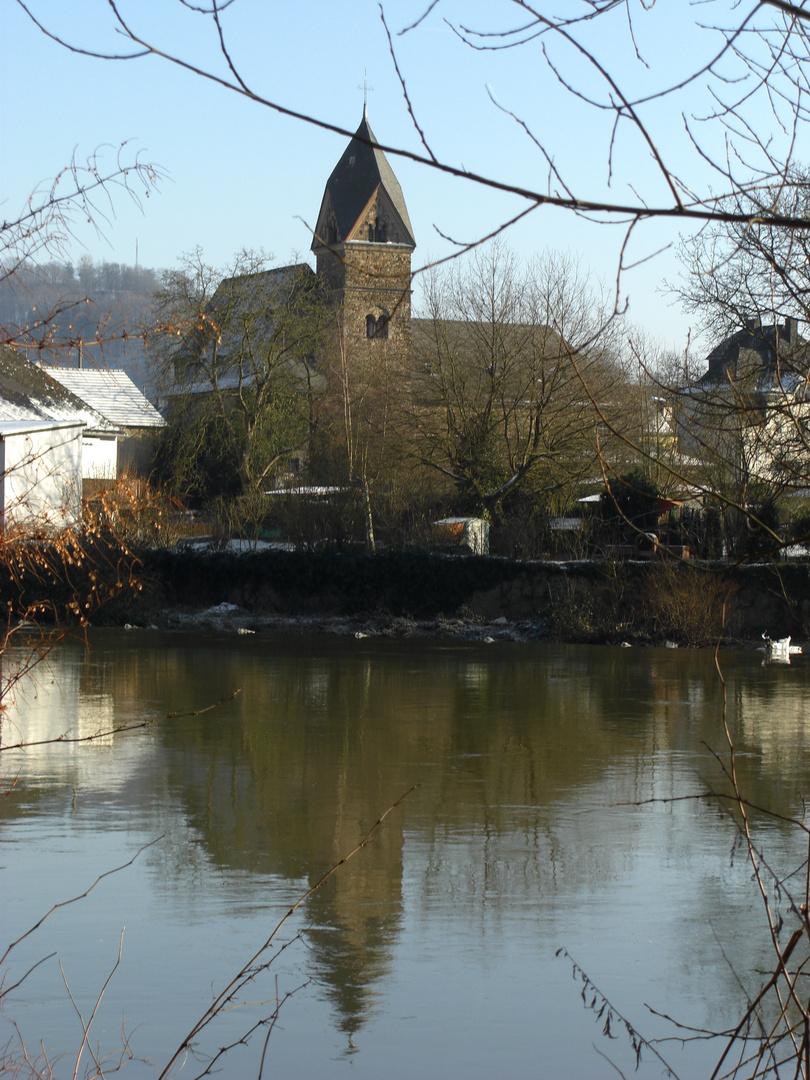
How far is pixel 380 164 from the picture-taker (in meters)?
66.9

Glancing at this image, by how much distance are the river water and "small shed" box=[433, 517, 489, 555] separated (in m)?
12.7

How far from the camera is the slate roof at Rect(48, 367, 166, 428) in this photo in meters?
47.6

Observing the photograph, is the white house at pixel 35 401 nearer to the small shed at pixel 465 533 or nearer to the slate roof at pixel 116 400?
the small shed at pixel 465 533

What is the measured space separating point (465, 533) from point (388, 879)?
2027 cm

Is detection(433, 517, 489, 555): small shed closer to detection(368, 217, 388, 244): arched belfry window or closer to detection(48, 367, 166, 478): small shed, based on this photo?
detection(48, 367, 166, 478): small shed

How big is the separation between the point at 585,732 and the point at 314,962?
23.1 feet

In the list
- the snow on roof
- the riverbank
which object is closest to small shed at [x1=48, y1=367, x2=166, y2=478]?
the snow on roof

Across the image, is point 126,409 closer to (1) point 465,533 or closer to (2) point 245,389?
(2) point 245,389

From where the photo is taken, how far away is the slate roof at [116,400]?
47625 mm

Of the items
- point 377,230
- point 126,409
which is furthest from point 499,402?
point 377,230

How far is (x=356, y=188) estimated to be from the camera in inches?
2665

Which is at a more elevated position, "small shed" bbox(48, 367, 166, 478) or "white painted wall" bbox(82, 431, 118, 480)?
"small shed" bbox(48, 367, 166, 478)

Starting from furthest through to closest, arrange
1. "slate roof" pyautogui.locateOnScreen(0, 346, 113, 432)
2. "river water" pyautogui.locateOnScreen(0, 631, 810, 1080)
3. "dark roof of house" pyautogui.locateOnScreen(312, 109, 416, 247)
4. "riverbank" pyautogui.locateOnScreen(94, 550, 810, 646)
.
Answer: "dark roof of house" pyautogui.locateOnScreen(312, 109, 416, 247), "slate roof" pyautogui.locateOnScreen(0, 346, 113, 432), "riverbank" pyautogui.locateOnScreen(94, 550, 810, 646), "river water" pyautogui.locateOnScreen(0, 631, 810, 1080)

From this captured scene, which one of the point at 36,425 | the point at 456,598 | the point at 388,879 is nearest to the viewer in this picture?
the point at 388,879
